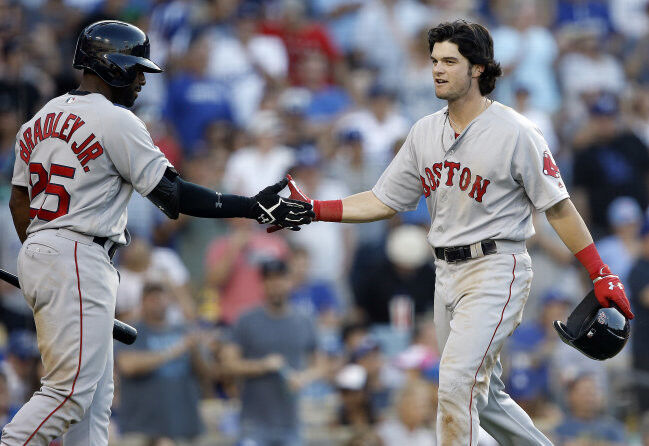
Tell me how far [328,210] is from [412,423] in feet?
9.97

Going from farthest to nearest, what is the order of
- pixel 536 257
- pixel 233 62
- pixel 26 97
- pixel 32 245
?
pixel 233 62, pixel 536 257, pixel 26 97, pixel 32 245

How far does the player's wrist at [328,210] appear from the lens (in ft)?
19.1

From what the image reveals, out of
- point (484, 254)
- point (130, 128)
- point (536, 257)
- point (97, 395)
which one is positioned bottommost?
point (536, 257)

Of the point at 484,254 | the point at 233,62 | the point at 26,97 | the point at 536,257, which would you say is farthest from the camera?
the point at 233,62

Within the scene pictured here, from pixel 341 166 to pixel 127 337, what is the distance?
507 centimetres

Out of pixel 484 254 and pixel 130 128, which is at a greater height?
pixel 130 128

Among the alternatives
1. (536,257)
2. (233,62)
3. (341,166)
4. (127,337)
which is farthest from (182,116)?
(127,337)

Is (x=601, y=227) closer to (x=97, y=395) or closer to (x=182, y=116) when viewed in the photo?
(x=182, y=116)

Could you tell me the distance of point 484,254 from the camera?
17.5ft

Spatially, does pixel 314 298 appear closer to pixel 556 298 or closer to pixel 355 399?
pixel 355 399

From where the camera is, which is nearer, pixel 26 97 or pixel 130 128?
pixel 130 128

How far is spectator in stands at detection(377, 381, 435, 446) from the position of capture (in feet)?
27.3

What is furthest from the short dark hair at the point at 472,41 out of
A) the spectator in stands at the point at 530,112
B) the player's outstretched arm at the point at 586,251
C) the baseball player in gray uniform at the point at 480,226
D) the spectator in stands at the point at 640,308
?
the spectator in stands at the point at 530,112

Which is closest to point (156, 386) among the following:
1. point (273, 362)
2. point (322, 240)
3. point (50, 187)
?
point (273, 362)
